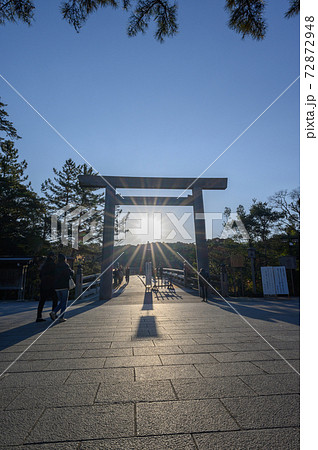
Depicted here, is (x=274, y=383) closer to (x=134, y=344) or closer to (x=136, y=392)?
(x=136, y=392)

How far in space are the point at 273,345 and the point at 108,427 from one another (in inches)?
112

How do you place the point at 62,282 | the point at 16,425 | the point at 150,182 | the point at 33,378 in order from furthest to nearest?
the point at 150,182 < the point at 62,282 < the point at 33,378 < the point at 16,425

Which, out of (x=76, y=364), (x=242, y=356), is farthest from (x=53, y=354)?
(x=242, y=356)

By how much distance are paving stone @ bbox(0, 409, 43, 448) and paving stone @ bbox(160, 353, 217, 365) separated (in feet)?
4.77

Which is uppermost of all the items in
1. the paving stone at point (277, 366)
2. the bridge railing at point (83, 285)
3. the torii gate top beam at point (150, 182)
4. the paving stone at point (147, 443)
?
the torii gate top beam at point (150, 182)

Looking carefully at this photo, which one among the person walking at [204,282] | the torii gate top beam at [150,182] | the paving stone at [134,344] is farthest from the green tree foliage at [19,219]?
the paving stone at [134,344]

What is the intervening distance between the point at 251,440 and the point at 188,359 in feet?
5.03

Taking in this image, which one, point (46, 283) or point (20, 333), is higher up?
point (46, 283)

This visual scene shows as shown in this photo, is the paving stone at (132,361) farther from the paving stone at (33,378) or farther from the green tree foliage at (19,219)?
the green tree foliage at (19,219)

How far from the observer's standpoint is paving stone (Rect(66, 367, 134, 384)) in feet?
7.50

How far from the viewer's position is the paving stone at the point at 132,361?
2699mm

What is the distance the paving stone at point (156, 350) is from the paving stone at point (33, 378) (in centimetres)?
97

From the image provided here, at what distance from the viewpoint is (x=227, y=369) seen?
255 cm
